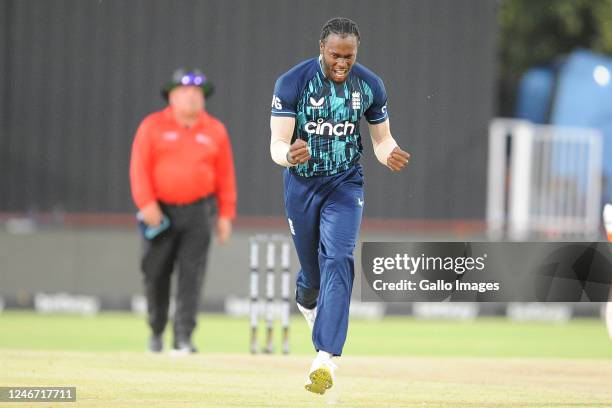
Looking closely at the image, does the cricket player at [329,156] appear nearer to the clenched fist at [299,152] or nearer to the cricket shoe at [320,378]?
the cricket shoe at [320,378]

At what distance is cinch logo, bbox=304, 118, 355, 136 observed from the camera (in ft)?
25.7

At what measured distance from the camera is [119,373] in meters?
8.81

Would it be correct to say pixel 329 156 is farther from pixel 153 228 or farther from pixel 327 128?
pixel 153 228

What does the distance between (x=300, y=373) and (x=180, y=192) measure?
232 centimetres

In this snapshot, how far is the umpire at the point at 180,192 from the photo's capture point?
10.8 m

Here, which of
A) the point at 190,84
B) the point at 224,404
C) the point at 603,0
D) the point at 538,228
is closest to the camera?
the point at 224,404

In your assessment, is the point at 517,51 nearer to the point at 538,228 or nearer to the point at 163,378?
the point at 538,228

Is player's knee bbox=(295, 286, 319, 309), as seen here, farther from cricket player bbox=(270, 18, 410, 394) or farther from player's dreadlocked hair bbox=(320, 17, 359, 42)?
player's dreadlocked hair bbox=(320, 17, 359, 42)

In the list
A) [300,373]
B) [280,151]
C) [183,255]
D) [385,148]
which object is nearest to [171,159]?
[183,255]

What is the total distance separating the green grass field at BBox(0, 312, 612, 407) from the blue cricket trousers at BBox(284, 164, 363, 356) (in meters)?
0.45

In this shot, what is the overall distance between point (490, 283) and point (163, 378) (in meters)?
2.19

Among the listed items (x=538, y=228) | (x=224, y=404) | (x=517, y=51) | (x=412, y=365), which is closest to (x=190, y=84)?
(x=412, y=365)

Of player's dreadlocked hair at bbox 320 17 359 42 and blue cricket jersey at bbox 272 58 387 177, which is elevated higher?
player's dreadlocked hair at bbox 320 17 359 42

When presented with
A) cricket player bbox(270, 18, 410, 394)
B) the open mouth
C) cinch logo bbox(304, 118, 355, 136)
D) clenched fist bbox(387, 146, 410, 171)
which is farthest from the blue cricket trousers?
the open mouth
